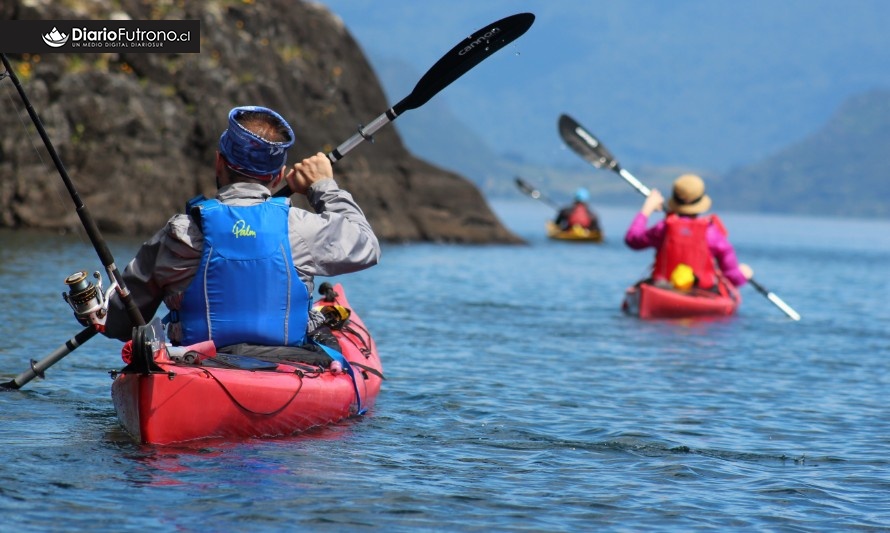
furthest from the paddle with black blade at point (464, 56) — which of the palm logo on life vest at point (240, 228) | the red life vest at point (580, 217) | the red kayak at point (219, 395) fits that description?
the red life vest at point (580, 217)

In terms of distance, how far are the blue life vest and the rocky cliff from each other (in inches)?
895

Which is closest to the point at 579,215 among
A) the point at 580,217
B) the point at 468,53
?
the point at 580,217

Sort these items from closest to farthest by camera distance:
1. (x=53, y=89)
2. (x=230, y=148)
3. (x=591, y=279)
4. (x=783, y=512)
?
(x=783, y=512) → (x=230, y=148) → (x=591, y=279) → (x=53, y=89)

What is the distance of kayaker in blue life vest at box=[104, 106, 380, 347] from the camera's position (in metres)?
7.39

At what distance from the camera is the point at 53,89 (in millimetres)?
32375

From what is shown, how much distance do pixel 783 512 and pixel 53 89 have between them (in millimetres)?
28553

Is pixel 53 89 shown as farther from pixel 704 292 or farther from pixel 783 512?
pixel 783 512

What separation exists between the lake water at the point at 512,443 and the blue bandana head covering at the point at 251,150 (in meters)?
1.59

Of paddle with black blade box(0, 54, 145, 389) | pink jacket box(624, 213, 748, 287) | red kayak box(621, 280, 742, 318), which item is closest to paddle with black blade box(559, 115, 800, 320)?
red kayak box(621, 280, 742, 318)

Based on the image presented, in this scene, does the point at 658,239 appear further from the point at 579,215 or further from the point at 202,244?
the point at 579,215

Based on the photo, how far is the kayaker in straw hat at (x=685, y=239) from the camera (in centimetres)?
1739

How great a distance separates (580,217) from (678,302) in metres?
32.5

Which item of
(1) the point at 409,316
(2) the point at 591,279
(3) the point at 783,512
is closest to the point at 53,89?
(2) the point at 591,279

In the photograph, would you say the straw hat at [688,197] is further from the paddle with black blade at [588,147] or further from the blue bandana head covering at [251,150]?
the blue bandana head covering at [251,150]
